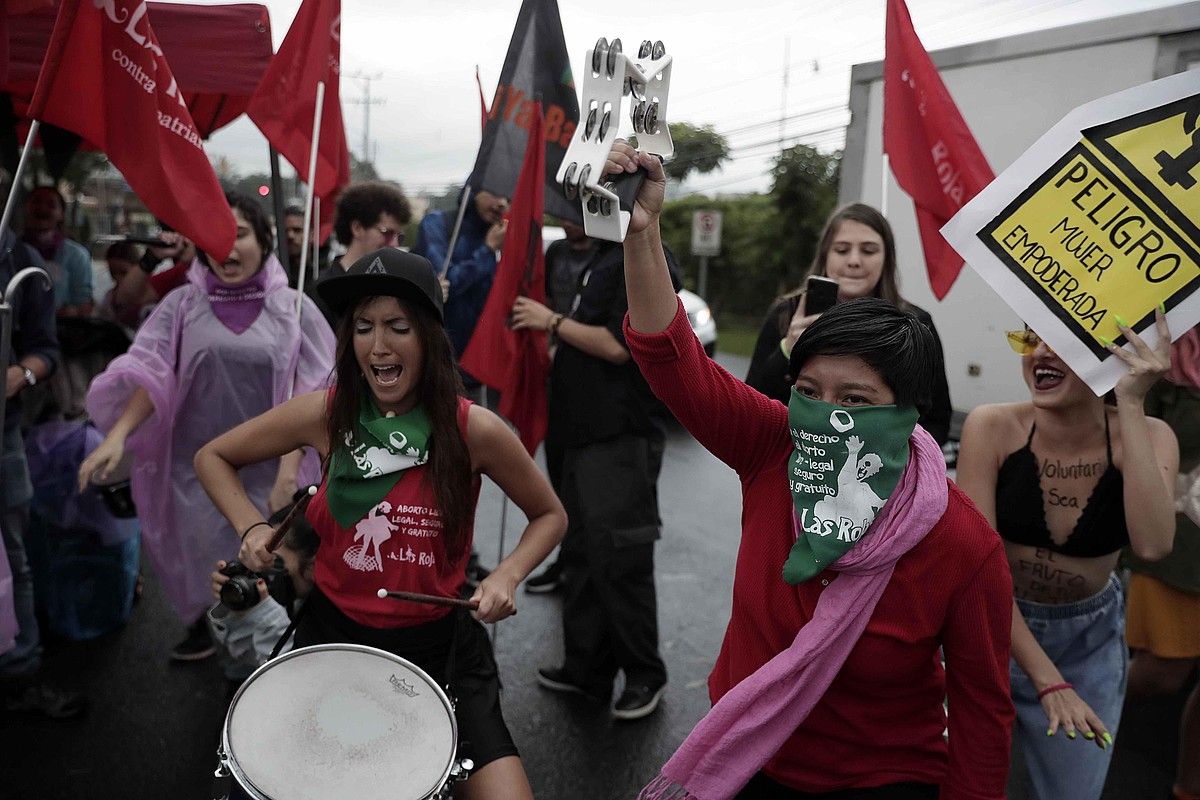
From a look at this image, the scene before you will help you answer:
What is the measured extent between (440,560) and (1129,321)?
177cm

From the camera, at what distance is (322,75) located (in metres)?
4.12

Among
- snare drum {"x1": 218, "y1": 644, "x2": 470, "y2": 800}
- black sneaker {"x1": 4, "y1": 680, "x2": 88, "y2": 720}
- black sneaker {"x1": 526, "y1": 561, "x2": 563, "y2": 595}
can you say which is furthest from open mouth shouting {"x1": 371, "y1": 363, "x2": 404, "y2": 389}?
black sneaker {"x1": 526, "y1": 561, "x2": 563, "y2": 595}

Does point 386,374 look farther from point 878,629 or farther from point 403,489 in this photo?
point 878,629

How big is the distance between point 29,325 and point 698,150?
3217 centimetres

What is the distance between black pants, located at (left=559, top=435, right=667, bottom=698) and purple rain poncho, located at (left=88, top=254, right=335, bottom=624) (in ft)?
3.54

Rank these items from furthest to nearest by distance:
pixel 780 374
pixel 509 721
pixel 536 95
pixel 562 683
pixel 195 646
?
pixel 195 646
pixel 562 683
pixel 509 721
pixel 536 95
pixel 780 374

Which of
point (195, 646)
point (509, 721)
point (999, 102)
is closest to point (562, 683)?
point (509, 721)

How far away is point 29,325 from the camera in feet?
12.6

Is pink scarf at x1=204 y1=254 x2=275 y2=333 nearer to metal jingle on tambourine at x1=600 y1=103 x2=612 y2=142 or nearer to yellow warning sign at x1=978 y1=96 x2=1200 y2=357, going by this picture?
metal jingle on tambourine at x1=600 y1=103 x2=612 y2=142

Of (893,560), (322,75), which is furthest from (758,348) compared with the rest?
(322,75)

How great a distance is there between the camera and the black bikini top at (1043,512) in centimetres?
253

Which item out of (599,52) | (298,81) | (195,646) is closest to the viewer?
(599,52)

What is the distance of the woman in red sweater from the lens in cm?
182

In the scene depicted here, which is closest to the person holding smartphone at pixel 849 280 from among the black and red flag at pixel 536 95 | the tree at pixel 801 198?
the black and red flag at pixel 536 95
